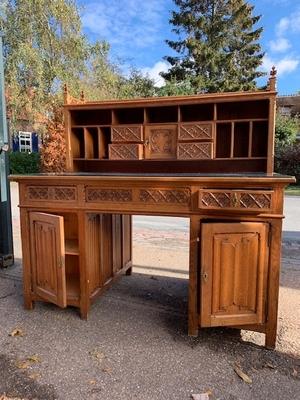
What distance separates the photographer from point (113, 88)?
38.4 feet

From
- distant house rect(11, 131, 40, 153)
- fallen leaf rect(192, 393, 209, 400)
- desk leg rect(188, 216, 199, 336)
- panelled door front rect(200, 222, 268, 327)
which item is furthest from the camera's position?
distant house rect(11, 131, 40, 153)

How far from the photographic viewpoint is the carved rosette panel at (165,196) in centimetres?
213

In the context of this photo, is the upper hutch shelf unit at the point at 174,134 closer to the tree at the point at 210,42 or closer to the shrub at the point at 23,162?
the shrub at the point at 23,162

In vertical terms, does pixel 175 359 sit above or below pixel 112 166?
below

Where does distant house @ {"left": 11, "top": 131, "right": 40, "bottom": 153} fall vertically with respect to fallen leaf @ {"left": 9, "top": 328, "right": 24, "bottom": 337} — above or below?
above

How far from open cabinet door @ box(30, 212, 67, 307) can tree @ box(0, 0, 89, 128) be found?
8500mm

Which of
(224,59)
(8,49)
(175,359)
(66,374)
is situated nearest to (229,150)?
(175,359)

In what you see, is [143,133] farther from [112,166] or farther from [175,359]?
[175,359]

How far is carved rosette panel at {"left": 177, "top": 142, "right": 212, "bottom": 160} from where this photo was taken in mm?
2732

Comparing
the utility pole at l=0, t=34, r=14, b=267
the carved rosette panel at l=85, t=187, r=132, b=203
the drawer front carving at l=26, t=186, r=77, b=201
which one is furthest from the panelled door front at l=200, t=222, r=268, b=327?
the utility pole at l=0, t=34, r=14, b=267

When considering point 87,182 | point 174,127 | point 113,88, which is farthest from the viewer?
point 113,88

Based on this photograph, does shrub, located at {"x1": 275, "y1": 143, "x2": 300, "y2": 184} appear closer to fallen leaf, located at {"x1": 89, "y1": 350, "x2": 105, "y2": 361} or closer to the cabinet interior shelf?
the cabinet interior shelf

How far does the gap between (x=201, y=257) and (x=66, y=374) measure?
1.07 meters

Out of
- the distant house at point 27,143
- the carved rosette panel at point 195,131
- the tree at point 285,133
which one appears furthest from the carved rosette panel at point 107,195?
the distant house at point 27,143
